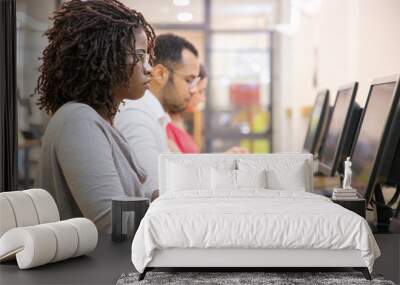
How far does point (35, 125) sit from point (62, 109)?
0.32 m

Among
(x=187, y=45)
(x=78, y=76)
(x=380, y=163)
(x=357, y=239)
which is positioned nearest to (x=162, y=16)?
(x=187, y=45)

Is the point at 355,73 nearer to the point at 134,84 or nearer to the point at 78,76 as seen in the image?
the point at 134,84

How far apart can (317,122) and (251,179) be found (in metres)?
1.48

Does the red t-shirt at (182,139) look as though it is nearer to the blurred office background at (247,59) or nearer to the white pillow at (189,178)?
the blurred office background at (247,59)

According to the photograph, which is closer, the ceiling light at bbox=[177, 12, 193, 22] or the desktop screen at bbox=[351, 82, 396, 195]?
the desktop screen at bbox=[351, 82, 396, 195]

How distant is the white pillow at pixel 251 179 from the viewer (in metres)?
5.66

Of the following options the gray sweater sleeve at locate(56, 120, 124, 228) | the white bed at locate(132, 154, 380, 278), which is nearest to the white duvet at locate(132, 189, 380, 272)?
the white bed at locate(132, 154, 380, 278)

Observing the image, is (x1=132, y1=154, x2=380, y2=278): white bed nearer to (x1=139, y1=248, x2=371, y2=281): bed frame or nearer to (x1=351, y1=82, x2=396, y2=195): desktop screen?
(x1=139, y1=248, x2=371, y2=281): bed frame

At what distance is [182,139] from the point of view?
6.86m

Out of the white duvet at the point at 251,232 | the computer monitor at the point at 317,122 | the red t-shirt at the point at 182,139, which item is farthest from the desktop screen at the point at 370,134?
the red t-shirt at the point at 182,139

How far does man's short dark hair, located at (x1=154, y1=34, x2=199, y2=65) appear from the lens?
671 centimetres

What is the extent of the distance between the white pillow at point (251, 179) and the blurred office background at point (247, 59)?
1134 millimetres

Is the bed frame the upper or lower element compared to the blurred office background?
lower

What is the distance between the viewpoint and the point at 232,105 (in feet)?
22.4
